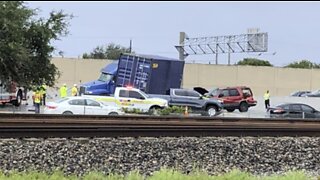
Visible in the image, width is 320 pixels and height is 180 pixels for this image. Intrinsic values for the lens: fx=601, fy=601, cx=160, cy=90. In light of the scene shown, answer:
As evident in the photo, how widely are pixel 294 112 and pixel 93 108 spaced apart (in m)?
10.6

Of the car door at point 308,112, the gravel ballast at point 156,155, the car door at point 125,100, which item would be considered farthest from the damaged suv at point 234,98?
the gravel ballast at point 156,155

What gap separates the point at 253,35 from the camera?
7881 cm

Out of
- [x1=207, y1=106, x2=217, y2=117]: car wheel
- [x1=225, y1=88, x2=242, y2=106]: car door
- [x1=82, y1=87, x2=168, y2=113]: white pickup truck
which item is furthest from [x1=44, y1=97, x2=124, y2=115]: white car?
[x1=225, y1=88, x2=242, y2=106]: car door

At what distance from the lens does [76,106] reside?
28438mm

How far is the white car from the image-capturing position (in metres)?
28.2

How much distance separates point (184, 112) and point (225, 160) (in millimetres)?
16420

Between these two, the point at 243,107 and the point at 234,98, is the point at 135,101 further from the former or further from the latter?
the point at 243,107

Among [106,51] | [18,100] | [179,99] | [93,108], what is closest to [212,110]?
[179,99]

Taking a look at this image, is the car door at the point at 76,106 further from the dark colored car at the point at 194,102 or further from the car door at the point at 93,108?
the dark colored car at the point at 194,102

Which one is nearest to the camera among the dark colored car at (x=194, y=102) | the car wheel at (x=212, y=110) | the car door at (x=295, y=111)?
the car door at (x=295, y=111)

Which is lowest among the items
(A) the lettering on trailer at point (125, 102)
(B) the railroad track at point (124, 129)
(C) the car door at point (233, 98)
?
Result: (B) the railroad track at point (124, 129)

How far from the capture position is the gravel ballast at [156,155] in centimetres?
1335

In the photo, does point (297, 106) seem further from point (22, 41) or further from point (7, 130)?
point (7, 130)

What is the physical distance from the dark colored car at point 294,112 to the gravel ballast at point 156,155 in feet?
46.0
